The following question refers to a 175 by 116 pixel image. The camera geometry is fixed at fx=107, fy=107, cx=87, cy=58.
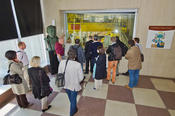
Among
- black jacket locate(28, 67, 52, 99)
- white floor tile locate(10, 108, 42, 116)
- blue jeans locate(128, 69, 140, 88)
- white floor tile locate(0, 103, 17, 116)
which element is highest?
black jacket locate(28, 67, 52, 99)

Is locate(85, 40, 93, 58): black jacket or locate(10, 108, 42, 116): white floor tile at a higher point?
locate(85, 40, 93, 58): black jacket

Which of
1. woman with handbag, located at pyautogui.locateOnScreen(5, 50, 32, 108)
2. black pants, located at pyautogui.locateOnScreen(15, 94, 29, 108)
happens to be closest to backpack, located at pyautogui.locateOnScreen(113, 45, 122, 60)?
woman with handbag, located at pyautogui.locateOnScreen(5, 50, 32, 108)

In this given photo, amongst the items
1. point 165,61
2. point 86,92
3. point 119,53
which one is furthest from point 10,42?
point 165,61

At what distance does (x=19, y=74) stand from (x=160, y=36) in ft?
14.0

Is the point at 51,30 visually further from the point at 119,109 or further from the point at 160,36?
the point at 160,36

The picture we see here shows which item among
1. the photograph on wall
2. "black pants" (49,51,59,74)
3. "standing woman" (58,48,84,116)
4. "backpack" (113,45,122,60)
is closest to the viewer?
"standing woman" (58,48,84,116)

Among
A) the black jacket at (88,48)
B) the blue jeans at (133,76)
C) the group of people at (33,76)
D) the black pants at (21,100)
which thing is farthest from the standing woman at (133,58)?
the black pants at (21,100)

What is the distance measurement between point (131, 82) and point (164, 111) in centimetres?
101

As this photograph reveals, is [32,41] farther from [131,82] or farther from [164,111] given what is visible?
[164,111]

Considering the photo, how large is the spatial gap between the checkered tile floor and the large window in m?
1.87

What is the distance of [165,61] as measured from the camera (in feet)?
12.3

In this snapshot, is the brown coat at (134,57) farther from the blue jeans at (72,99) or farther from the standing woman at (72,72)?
the blue jeans at (72,99)

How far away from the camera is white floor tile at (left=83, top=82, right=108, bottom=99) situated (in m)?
3.03

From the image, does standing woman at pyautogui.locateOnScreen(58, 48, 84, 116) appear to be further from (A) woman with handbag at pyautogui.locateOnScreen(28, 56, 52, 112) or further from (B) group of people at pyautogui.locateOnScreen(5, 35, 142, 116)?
(A) woman with handbag at pyautogui.locateOnScreen(28, 56, 52, 112)
